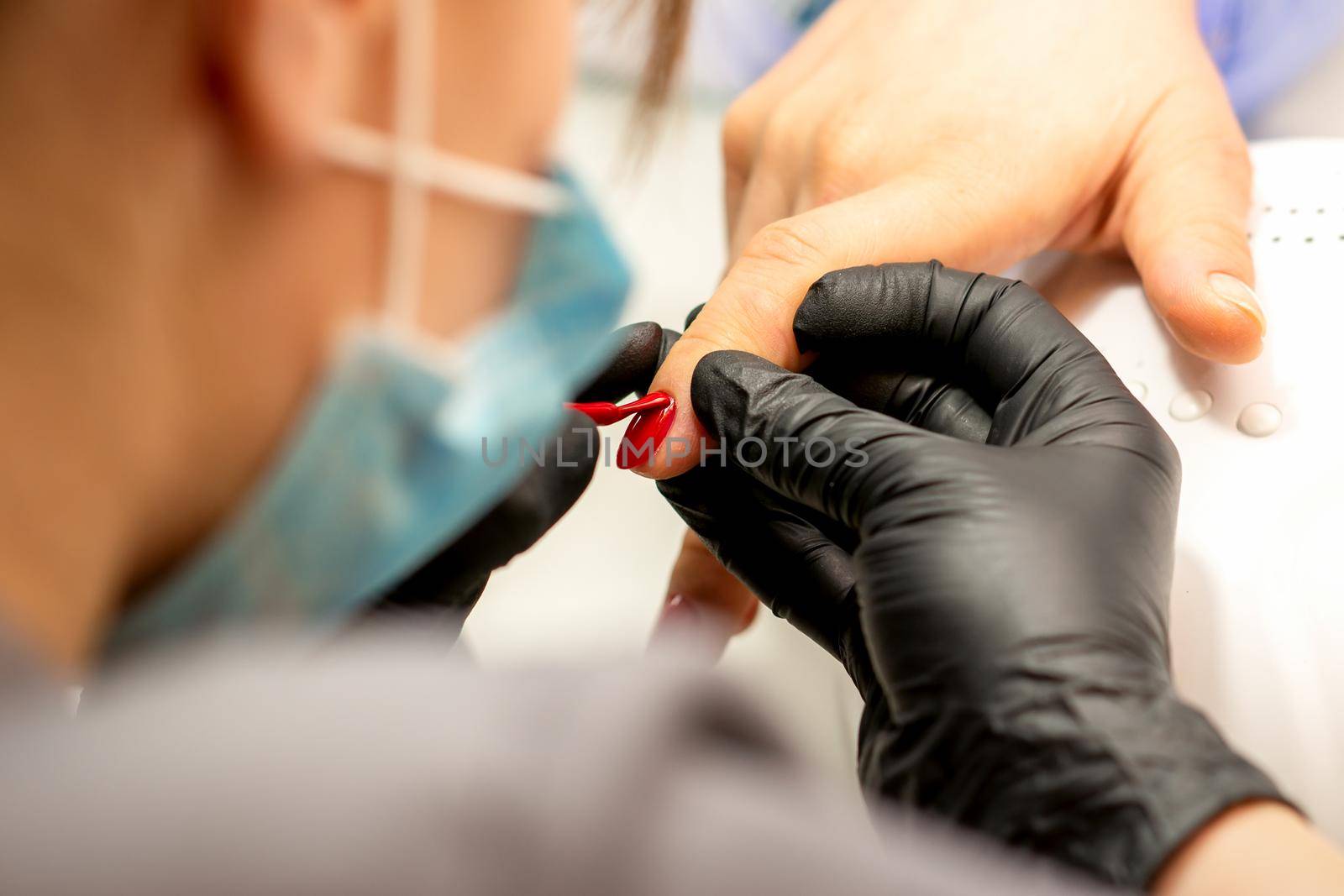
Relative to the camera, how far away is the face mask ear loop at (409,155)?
12.5 inches

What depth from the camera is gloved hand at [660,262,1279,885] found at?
1.51 ft

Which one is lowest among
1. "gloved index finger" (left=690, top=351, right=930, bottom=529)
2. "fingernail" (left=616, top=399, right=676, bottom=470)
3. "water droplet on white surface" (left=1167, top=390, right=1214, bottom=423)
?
"fingernail" (left=616, top=399, right=676, bottom=470)

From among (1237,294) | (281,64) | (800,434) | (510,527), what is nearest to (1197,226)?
(1237,294)

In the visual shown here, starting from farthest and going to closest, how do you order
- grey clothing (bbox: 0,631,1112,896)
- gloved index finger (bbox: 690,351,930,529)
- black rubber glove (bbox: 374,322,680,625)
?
black rubber glove (bbox: 374,322,680,625) → gloved index finger (bbox: 690,351,930,529) → grey clothing (bbox: 0,631,1112,896)

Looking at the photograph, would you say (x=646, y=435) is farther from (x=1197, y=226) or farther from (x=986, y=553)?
(x=1197, y=226)

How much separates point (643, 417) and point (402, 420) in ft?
1.10

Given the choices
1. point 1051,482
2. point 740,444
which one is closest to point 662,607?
point 740,444

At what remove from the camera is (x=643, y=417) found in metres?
0.71

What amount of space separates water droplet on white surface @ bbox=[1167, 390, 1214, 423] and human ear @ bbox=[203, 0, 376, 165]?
2.18 ft

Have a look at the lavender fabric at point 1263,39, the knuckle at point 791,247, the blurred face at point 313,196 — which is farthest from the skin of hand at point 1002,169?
the blurred face at point 313,196

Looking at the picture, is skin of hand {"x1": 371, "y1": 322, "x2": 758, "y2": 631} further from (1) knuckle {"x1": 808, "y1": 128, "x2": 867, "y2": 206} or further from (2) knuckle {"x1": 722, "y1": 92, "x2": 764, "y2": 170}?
(2) knuckle {"x1": 722, "y1": 92, "x2": 764, "y2": 170}

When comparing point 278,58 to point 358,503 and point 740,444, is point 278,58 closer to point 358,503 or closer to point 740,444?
point 358,503

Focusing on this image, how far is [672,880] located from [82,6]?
0.99 ft

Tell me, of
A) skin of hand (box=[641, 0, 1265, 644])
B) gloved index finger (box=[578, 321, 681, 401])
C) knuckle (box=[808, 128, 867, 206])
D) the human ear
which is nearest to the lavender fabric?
skin of hand (box=[641, 0, 1265, 644])
